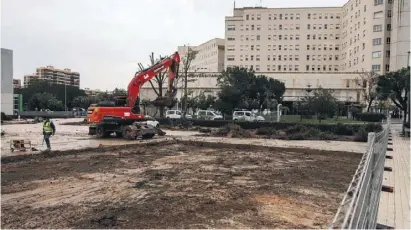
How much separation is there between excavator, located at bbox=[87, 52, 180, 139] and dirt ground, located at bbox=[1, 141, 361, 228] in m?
7.69

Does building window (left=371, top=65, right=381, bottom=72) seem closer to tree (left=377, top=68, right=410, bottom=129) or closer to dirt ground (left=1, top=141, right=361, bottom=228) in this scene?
tree (left=377, top=68, right=410, bottom=129)

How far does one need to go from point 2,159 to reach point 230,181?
9764mm

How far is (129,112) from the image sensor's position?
2494 centimetres

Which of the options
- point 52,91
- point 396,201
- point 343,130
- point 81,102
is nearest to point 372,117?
point 343,130

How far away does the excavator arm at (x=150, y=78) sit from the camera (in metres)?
25.6

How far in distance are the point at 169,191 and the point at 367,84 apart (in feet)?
230

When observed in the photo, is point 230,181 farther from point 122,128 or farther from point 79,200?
point 122,128

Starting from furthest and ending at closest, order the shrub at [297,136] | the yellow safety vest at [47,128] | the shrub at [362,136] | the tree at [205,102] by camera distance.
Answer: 1. the tree at [205,102]
2. the shrub at [297,136]
3. the shrub at [362,136]
4. the yellow safety vest at [47,128]

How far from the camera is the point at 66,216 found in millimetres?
6973

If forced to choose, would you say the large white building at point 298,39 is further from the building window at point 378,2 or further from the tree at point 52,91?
the tree at point 52,91

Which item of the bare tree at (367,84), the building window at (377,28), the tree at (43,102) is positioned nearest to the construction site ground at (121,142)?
the bare tree at (367,84)

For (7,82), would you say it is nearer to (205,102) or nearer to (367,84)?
(205,102)

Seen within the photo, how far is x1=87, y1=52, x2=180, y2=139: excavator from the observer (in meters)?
24.4

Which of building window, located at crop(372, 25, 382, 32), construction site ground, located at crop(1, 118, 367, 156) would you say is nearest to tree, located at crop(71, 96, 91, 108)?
construction site ground, located at crop(1, 118, 367, 156)
